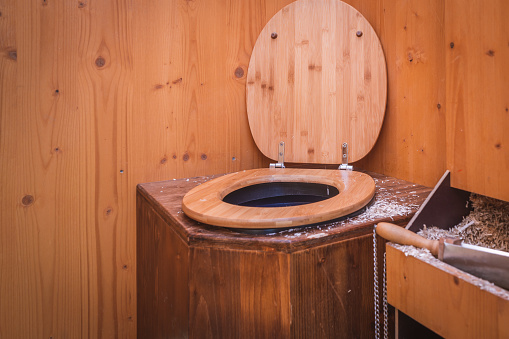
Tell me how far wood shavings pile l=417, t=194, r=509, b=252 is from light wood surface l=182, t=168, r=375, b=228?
220 millimetres

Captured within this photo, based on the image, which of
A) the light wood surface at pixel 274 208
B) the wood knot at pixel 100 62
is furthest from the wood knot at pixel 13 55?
the light wood surface at pixel 274 208

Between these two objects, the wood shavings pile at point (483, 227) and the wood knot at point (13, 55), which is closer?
the wood shavings pile at point (483, 227)

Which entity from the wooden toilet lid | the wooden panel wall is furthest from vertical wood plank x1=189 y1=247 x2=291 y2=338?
the wooden toilet lid

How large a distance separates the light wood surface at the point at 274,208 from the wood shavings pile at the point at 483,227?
0.72 ft

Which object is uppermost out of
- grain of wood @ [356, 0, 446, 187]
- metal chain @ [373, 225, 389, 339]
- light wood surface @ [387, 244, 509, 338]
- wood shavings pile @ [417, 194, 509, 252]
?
grain of wood @ [356, 0, 446, 187]

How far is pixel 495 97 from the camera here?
913 millimetres

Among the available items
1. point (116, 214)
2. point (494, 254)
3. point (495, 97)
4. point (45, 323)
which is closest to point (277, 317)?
point (494, 254)

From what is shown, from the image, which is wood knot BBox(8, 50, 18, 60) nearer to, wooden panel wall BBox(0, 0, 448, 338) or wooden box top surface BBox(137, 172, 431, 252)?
wooden panel wall BBox(0, 0, 448, 338)

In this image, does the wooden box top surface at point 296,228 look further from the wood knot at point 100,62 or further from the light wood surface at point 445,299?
the wood knot at point 100,62

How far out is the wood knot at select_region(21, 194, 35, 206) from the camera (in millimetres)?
1293

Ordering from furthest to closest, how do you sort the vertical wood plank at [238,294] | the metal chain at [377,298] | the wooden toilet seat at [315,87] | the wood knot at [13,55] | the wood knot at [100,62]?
the wooden toilet seat at [315,87] → the wood knot at [100,62] → the wood knot at [13,55] → the metal chain at [377,298] → the vertical wood plank at [238,294]

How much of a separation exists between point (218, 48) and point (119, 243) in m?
0.89

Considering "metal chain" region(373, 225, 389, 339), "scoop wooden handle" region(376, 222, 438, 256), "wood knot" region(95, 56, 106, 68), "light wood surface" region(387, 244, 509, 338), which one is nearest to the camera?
"light wood surface" region(387, 244, 509, 338)

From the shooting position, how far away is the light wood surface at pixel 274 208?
906 millimetres
